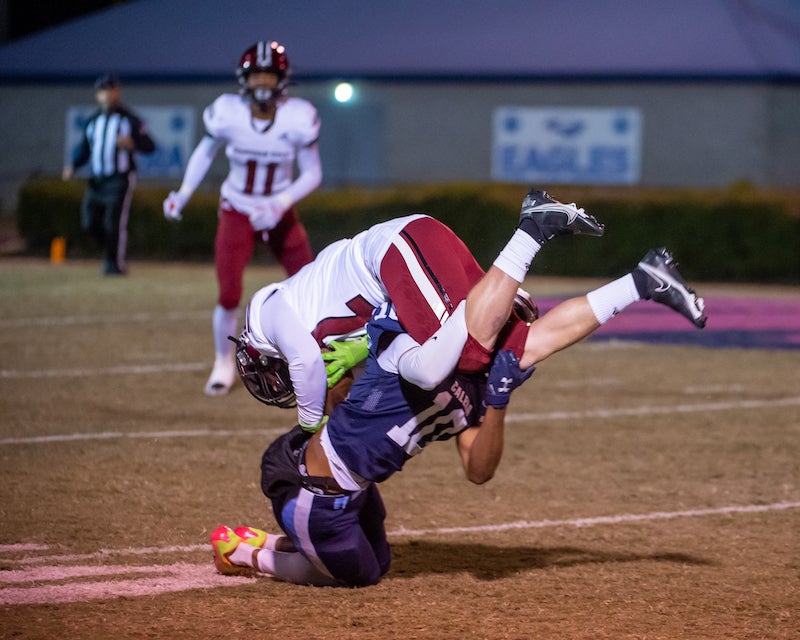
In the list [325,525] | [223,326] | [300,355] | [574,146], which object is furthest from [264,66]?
[574,146]

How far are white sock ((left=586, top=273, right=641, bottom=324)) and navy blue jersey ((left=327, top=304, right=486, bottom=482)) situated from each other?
548 mm

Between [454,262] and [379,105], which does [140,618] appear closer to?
[454,262]

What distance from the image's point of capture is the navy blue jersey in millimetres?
4891

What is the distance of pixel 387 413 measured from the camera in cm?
490

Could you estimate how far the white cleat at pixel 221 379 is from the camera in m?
8.98

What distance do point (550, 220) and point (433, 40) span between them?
20.5m

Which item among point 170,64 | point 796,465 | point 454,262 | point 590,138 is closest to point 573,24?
point 590,138

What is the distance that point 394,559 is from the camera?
538 centimetres

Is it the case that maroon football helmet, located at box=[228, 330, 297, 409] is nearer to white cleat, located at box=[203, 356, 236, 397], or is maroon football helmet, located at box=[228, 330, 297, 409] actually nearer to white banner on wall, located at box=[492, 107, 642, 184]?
white cleat, located at box=[203, 356, 236, 397]

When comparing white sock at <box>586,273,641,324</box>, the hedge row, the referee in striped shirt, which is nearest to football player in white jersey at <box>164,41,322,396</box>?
white sock at <box>586,273,641,324</box>

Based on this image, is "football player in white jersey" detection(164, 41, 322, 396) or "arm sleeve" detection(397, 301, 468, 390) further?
"football player in white jersey" detection(164, 41, 322, 396)

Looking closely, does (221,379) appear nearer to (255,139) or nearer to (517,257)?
(255,139)

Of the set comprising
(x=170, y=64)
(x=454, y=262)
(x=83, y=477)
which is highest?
(x=170, y=64)

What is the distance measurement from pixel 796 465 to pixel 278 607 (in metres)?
3.52
